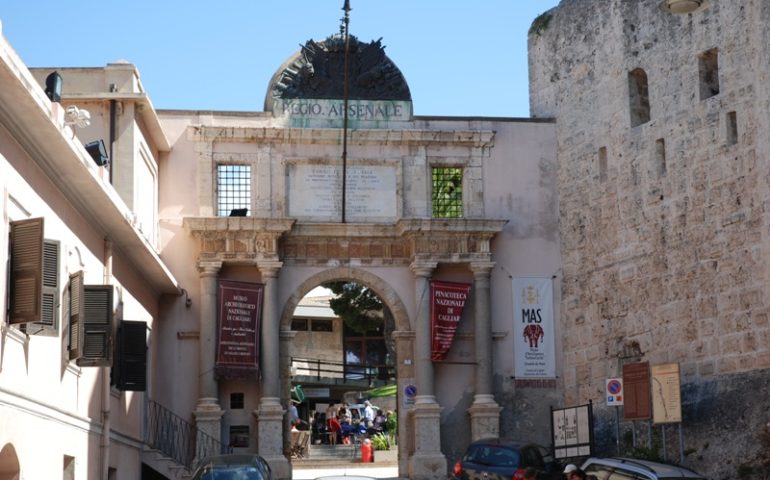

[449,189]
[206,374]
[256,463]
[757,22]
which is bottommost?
[256,463]

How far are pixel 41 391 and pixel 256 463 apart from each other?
368 cm

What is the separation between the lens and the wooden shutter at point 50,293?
17.3m

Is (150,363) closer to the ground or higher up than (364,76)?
closer to the ground

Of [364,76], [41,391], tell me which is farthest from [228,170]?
[41,391]

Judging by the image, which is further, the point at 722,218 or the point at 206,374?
the point at 206,374

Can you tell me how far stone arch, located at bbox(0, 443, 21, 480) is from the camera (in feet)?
55.4

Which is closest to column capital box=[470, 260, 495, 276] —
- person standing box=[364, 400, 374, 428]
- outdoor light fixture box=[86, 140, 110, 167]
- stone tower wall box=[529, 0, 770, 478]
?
stone tower wall box=[529, 0, 770, 478]

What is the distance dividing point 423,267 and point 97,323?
36.3 feet

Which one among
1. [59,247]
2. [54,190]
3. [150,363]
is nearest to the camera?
[59,247]

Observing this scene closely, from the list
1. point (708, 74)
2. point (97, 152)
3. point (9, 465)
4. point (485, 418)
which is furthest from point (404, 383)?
point (9, 465)

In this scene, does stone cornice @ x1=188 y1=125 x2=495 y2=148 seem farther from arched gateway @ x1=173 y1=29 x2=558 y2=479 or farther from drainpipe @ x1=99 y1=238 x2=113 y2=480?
drainpipe @ x1=99 y1=238 x2=113 y2=480

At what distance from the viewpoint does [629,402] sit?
86.2 feet

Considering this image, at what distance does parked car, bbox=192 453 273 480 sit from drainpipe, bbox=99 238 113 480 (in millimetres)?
2553

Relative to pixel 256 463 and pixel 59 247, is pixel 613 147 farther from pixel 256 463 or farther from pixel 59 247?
pixel 59 247
